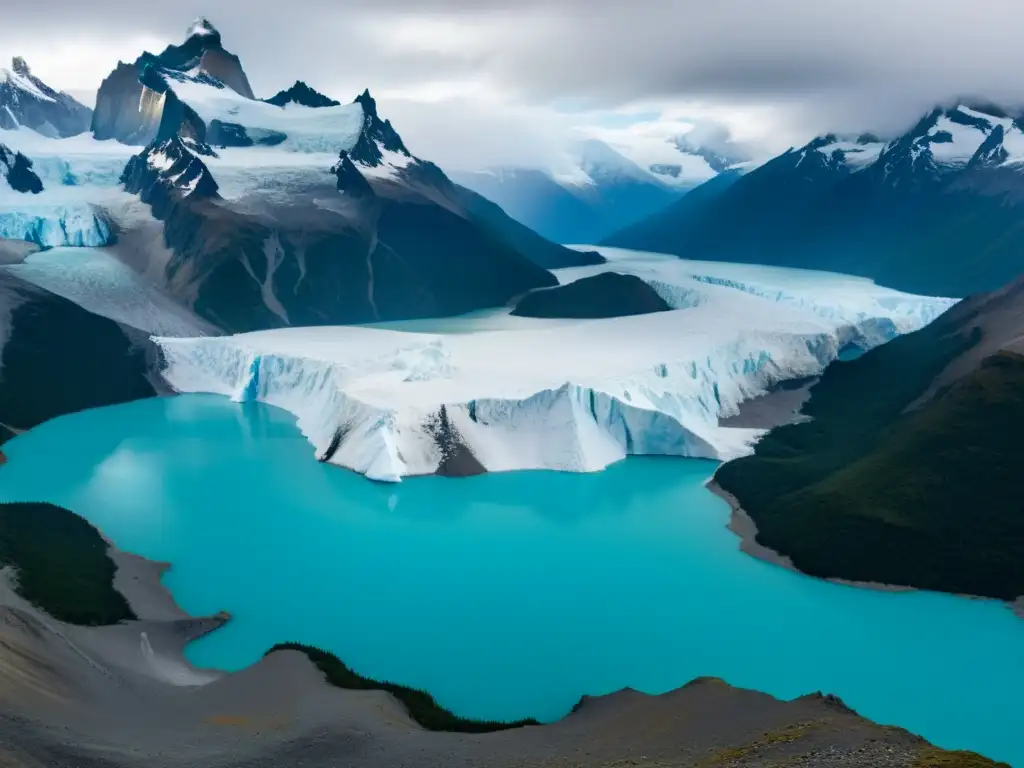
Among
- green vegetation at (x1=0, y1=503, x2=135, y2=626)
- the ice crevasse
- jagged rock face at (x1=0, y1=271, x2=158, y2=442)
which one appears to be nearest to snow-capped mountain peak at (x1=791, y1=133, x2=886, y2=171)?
the ice crevasse

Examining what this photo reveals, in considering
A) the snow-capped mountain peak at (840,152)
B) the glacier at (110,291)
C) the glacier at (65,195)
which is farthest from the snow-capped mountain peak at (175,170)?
the snow-capped mountain peak at (840,152)

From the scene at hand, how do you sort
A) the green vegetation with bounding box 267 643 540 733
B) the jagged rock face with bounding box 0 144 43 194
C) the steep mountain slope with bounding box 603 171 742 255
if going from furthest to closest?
the steep mountain slope with bounding box 603 171 742 255, the jagged rock face with bounding box 0 144 43 194, the green vegetation with bounding box 267 643 540 733

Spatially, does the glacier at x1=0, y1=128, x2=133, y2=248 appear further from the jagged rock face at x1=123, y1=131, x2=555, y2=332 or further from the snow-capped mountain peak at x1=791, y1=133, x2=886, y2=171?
the snow-capped mountain peak at x1=791, y1=133, x2=886, y2=171

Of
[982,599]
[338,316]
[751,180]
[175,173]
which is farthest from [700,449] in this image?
[751,180]

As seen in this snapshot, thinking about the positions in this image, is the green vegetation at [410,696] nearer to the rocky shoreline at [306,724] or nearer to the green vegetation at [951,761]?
the rocky shoreline at [306,724]

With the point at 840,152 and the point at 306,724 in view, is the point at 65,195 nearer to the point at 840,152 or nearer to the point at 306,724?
the point at 306,724

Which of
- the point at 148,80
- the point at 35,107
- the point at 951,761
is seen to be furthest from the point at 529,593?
the point at 35,107
